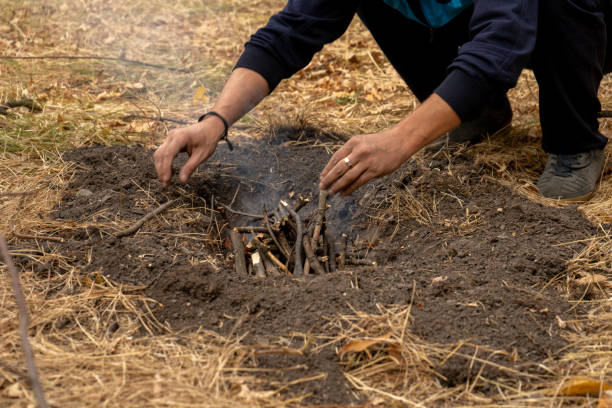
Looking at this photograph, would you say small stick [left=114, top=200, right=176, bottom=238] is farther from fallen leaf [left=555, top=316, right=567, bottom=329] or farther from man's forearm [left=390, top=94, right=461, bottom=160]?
fallen leaf [left=555, top=316, right=567, bottom=329]

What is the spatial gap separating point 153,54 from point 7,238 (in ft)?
11.6

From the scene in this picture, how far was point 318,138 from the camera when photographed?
3369mm

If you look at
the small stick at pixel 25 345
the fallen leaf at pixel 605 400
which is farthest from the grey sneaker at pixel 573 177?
the small stick at pixel 25 345

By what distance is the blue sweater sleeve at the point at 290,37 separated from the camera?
2.55 metres

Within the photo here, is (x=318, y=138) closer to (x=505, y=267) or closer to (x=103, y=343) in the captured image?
(x=505, y=267)

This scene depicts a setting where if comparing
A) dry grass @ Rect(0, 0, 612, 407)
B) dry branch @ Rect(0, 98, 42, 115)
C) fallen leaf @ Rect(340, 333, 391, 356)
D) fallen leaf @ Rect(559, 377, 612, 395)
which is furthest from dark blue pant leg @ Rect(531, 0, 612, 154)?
dry branch @ Rect(0, 98, 42, 115)

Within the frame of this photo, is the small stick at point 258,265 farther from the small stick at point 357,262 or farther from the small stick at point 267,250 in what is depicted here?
the small stick at point 357,262

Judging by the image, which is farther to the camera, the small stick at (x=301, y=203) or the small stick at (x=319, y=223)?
the small stick at (x=301, y=203)

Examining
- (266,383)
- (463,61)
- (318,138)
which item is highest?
(463,61)

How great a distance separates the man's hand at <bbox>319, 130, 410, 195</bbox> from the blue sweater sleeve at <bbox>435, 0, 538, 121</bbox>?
0.87ft

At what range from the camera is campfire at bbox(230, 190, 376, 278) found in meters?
2.33

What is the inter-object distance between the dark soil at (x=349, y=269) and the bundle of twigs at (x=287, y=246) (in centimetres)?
11

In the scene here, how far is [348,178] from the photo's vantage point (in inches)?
76.6

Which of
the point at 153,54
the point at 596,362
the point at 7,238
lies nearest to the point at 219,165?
the point at 7,238
